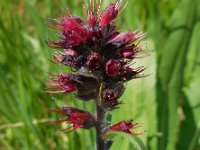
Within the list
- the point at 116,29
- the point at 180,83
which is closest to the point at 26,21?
the point at 180,83

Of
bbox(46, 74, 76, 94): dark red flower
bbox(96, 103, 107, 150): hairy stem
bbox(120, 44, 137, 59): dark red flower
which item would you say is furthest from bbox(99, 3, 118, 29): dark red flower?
bbox(96, 103, 107, 150): hairy stem

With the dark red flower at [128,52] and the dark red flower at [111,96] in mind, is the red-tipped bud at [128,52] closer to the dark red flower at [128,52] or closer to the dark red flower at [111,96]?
the dark red flower at [128,52]

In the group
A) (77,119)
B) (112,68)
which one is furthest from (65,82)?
(112,68)

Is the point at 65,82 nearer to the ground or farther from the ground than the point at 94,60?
nearer to the ground

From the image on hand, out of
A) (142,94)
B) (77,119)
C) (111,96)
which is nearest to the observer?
(111,96)

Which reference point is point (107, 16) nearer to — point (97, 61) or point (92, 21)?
point (92, 21)

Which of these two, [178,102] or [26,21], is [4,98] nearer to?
[178,102]
